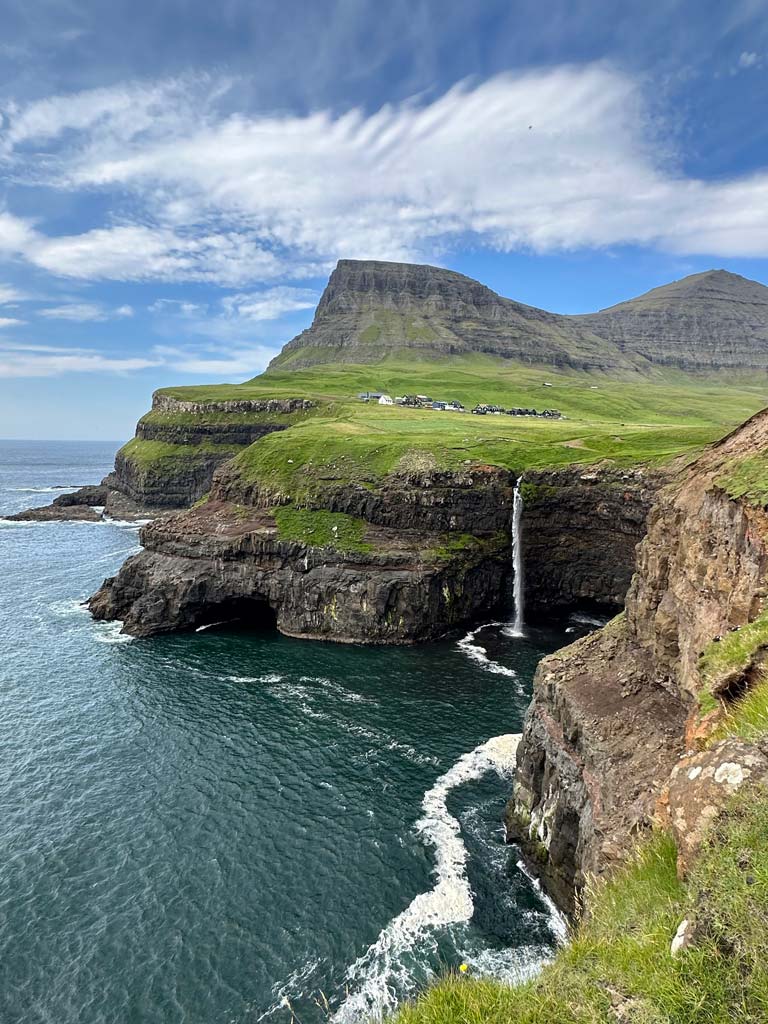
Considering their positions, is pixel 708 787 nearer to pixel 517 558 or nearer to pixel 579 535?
pixel 517 558

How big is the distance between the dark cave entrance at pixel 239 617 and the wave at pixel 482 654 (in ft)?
79.1

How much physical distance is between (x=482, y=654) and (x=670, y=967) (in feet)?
184

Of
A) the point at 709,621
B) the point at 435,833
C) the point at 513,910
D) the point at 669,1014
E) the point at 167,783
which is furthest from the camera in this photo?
the point at 167,783

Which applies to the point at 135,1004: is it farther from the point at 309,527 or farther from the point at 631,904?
the point at 309,527

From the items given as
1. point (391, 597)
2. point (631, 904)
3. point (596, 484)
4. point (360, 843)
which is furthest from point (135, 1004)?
point (596, 484)

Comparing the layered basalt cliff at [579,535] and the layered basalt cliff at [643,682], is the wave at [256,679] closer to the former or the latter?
the layered basalt cliff at [643,682]

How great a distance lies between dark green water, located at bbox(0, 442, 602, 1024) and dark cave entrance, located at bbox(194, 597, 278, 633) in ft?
31.5

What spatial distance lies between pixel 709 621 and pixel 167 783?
35739 mm

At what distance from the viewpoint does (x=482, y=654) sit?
63438 mm

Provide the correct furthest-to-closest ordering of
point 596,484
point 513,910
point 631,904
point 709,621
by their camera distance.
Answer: point 596,484 < point 513,910 < point 709,621 < point 631,904

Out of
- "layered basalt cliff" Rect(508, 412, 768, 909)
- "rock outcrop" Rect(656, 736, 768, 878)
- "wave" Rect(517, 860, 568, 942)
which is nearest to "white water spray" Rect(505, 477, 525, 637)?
"layered basalt cliff" Rect(508, 412, 768, 909)

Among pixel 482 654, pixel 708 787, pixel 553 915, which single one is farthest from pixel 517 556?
pixel 708 787

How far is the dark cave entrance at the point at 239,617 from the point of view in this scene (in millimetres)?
73125

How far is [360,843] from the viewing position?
3362 centimetres
